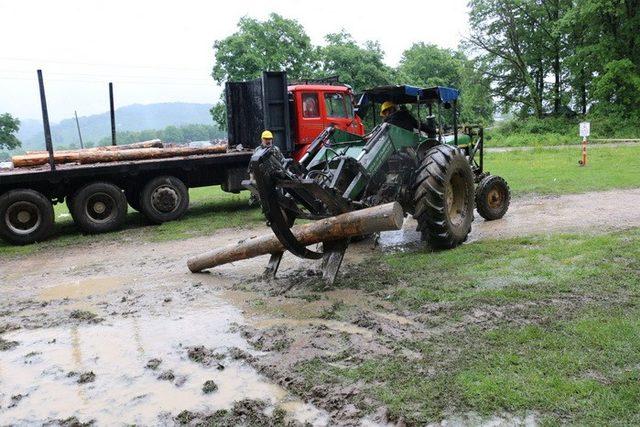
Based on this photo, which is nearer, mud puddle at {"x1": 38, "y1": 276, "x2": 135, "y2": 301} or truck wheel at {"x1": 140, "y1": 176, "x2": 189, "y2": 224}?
mud puddle at {"x1": 38, "y1": 276, "x2": 135, "y2": 301}

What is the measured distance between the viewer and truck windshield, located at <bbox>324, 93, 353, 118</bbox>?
43.2ft

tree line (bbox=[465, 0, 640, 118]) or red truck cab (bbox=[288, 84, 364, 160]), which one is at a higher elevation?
tree line (bbox=[465, 0, 640, 118])

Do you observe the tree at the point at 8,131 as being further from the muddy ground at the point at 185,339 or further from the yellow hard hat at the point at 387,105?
the yellow hard hat at the point at 387,105

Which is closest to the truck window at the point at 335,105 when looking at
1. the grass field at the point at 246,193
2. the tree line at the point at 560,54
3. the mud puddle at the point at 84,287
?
the grass field at the point at 246,193

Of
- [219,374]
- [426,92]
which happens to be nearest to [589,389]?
[219,374]

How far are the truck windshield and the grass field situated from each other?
2799mm

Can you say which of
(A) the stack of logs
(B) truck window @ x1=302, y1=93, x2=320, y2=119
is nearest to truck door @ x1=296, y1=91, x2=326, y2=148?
(B) truck window @ x1=302, y1=93, x2=320, y2=119

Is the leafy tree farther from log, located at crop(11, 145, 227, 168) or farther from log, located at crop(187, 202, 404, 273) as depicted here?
log, located at crop(187, 202, 404, 273)

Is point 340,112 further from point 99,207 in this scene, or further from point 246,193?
point 99,207

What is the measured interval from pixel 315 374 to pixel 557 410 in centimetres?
160

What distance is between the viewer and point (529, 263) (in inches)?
262

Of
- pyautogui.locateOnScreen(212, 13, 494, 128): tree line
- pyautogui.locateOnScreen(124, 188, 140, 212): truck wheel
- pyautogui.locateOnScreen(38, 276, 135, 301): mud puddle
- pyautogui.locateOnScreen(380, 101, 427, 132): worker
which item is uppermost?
pyautogui.locateOnScreen(212, 13, 494, 128): tree line

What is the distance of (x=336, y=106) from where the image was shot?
13.2 m

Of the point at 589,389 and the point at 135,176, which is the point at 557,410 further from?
the point at 135,176
